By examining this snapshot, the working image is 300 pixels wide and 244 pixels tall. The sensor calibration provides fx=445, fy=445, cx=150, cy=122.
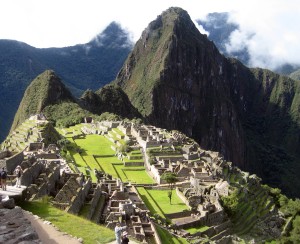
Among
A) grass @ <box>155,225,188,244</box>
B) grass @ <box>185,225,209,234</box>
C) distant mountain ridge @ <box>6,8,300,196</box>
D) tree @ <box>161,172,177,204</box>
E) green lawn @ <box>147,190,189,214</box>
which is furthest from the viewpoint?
distant mountain ridge @ <box>6,8,300,196</box>

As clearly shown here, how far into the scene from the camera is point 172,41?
577ft

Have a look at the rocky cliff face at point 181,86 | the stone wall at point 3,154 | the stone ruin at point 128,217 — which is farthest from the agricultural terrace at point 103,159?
the rocky cliff face at point 181,86

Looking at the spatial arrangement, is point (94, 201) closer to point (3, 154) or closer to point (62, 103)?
point (3, 154)

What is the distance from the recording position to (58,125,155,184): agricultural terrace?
46.8 metres

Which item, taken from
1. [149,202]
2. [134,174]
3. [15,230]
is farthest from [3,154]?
[134,174]

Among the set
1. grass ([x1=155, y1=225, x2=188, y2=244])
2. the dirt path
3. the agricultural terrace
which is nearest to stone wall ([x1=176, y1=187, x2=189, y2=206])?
the agricultural terrace

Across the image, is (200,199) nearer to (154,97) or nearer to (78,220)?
(78,220)

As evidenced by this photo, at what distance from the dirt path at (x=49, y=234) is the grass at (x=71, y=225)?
0.93 m

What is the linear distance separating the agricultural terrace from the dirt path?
2317cm

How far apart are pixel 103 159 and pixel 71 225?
39476mm

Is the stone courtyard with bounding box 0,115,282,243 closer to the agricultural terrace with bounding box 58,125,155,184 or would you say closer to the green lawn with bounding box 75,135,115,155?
the agricultural terrace with bounding box 58,125,155,184

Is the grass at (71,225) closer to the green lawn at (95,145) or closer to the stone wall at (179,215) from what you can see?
the stone wall at (179,215)

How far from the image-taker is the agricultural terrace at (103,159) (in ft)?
153

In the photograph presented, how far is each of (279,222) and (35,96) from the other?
79.8m
